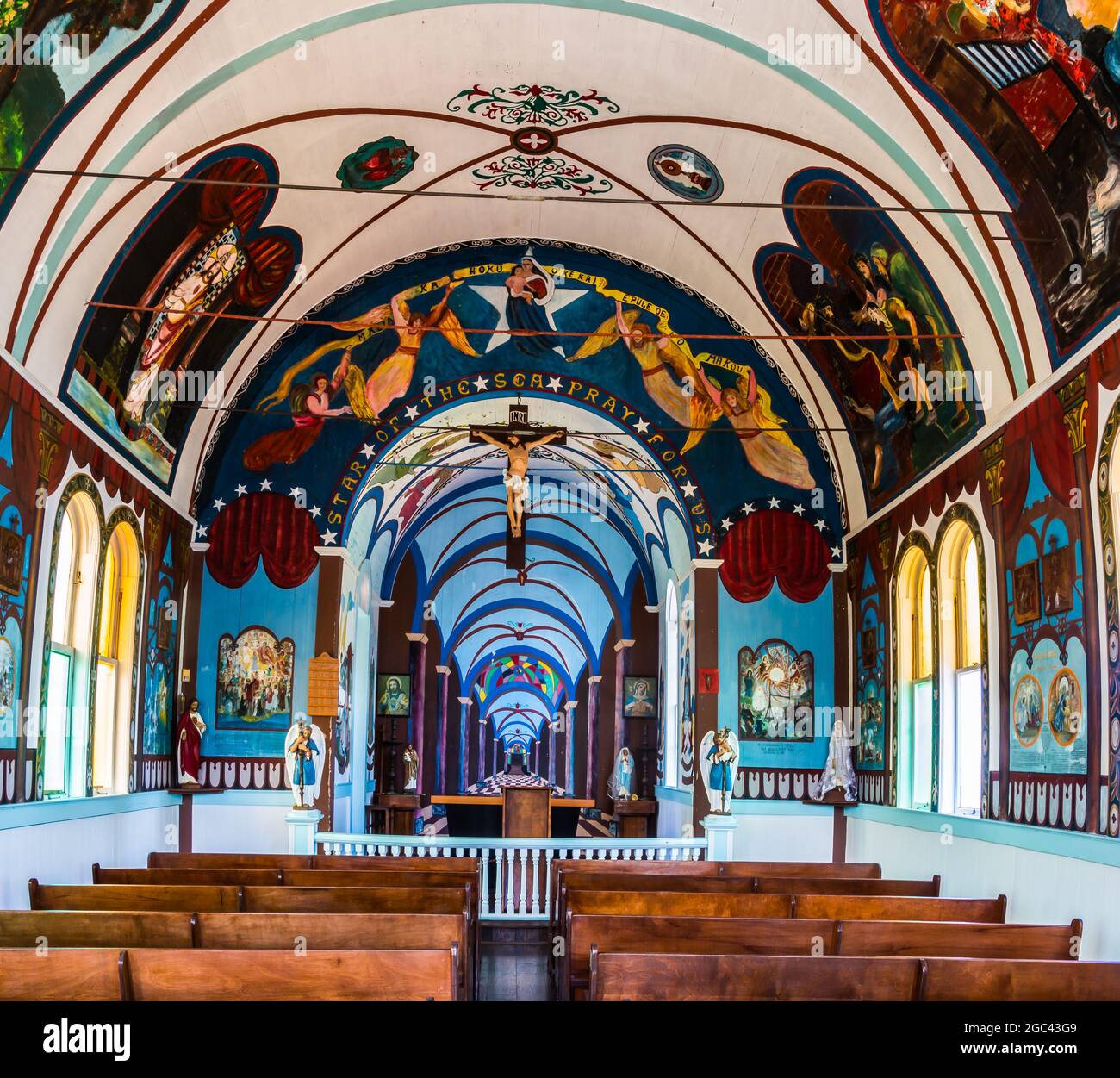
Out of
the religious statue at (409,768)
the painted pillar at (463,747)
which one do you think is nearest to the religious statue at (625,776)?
the religious statue at (409,768)

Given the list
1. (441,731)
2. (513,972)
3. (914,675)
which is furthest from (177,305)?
(441,731)

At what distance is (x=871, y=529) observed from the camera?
1794 centimetres

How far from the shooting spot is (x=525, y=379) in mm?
19422

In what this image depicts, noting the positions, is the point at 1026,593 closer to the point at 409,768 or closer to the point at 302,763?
the point at 302,763

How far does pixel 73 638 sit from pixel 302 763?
3750 millimetres

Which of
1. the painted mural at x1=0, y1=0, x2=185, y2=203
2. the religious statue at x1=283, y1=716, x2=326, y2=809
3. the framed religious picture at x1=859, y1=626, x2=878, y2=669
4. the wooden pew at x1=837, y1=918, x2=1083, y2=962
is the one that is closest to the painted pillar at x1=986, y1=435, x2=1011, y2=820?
the wooden pew at x1=837, y1=918, x2=1083, y2=962

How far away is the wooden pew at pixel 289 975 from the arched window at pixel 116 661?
9707 mm

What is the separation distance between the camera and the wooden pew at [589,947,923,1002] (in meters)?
6.46

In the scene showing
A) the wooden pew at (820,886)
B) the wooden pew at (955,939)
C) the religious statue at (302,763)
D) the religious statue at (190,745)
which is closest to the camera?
the wooden pew at (955,939)

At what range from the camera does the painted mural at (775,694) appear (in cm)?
1872

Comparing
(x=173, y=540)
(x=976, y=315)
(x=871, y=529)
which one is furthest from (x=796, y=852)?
(x=173, y=540)

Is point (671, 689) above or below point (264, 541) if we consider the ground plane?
below

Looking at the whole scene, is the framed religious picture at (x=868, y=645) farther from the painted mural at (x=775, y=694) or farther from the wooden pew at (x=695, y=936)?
the wooden pew at (x=695, y=936)

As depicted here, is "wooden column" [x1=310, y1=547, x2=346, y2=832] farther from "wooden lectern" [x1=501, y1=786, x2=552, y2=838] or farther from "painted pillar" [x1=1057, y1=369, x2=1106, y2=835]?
"painted pillar" [x1=1057, y1=369, x2=1106, y2=835]
